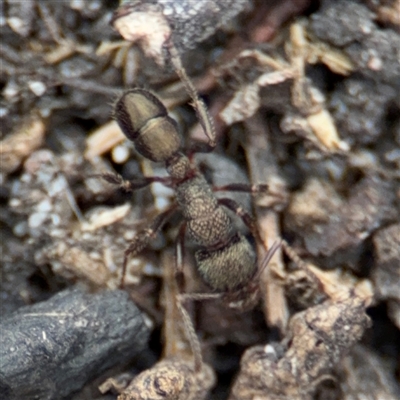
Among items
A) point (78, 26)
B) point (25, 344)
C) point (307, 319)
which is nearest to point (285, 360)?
point (307, 319)

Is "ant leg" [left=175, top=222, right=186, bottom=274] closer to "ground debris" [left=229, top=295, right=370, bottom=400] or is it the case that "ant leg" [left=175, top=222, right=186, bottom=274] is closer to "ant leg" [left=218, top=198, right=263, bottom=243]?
"ant leg" [left=218, top=198, right=263, bottom=243]

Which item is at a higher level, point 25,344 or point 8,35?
point 8,35

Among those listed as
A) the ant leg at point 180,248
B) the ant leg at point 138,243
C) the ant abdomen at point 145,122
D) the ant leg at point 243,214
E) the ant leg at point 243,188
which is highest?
the ant abdomen at point 145,122

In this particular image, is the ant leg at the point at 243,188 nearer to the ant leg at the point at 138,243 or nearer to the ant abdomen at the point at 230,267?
the ant abdomen at the point at 230,267

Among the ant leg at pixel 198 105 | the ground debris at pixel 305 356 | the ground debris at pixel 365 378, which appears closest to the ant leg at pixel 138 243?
the ant leg at pixel 198 105

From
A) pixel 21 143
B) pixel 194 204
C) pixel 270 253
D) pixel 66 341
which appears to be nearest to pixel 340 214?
pixel 270 253

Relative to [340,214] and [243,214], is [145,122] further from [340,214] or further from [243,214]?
[340,214]

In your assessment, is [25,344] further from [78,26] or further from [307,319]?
[78,26]
